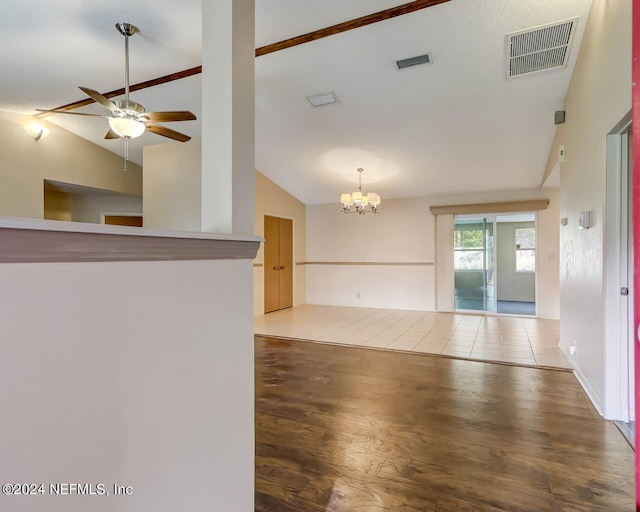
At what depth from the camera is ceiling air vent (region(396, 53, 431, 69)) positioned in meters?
3.29

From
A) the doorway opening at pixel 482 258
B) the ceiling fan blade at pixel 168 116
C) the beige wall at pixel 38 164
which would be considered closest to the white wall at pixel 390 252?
the doorway opening at pixel 482 258

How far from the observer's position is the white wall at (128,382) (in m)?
0.64

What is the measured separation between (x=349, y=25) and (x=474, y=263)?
5.10m

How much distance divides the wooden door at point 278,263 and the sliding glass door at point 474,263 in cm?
346

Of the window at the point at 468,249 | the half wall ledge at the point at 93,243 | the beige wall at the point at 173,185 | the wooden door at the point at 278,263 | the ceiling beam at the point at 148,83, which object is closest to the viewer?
the half wall ledge at the point at 93,243

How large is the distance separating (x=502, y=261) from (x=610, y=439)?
6411 mm

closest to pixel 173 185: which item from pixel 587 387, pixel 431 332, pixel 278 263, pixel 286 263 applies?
pixel 278 263

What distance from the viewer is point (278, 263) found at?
7.16 metres

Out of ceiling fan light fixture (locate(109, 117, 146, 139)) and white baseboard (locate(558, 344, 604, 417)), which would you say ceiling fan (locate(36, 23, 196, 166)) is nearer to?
ceiling fan light fixture (locate(109, 117, 146, 139))

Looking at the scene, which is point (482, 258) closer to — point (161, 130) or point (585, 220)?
point (585, 220)

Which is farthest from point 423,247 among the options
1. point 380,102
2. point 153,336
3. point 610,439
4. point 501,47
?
point 153,336

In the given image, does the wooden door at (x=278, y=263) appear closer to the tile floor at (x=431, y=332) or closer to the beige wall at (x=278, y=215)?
the beige wall at (x=278, y=215)

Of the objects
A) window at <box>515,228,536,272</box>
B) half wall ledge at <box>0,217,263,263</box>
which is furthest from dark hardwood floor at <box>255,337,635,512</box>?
window at <box>515,228,536,272</box>

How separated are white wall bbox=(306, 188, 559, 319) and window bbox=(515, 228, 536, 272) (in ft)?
4.82
